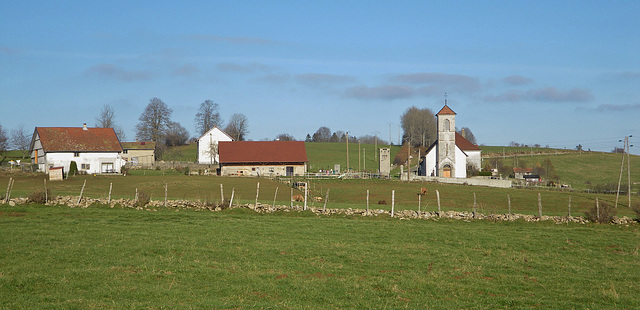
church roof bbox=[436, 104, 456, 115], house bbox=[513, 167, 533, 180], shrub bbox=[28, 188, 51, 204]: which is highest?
church roof bbox=[436, 104, 456, 115]

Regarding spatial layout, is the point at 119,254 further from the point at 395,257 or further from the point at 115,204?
the point at 115,204

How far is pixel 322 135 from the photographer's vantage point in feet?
587

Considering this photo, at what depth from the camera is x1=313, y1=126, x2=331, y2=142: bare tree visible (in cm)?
17685

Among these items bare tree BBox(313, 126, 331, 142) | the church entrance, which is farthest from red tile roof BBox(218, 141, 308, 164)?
bare tree BBox(313, 126, 331, 142)

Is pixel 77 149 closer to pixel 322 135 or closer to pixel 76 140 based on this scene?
pixel 76 140

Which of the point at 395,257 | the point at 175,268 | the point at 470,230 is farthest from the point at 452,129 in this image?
the point at 175,268

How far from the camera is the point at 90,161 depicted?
66.3 metres

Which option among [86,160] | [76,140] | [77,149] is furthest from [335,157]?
[77,149]

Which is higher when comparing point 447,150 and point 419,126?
point 419,126

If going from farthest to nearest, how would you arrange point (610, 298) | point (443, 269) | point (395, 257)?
point (395, 257) → point (443, 269) → point (610, 298)

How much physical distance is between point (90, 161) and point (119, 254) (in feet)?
187

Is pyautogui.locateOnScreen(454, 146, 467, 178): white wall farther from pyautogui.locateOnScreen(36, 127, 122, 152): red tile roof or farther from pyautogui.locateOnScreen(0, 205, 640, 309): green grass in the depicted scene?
pyautogui.locateOnScreen(0, 205, 640, 309): green grass

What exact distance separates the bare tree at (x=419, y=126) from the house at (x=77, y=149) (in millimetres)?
76512

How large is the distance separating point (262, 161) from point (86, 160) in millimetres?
22529
